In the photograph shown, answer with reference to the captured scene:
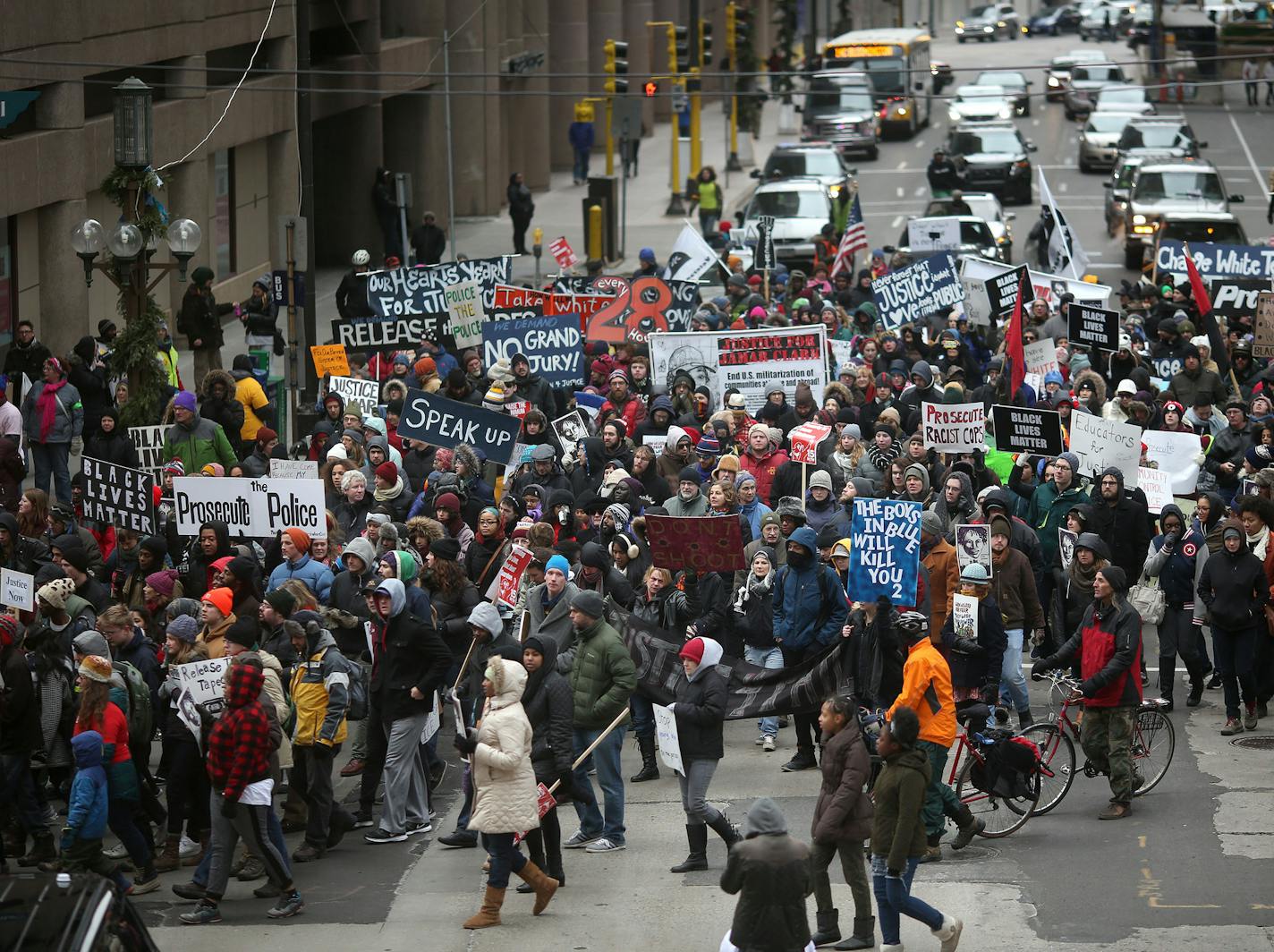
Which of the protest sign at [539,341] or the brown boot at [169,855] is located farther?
the protest sign at [539,341]

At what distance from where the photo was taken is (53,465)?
18.7m

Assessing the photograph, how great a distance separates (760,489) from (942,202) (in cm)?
1886

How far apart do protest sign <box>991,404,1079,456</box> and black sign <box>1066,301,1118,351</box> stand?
14.5ft

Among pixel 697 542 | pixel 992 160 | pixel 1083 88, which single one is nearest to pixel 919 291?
pixel 697 542

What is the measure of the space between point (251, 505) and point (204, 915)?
4.27m

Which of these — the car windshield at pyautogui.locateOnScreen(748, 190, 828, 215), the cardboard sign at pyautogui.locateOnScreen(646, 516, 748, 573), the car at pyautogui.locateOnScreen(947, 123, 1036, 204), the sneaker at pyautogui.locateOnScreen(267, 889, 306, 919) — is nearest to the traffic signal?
the car windshield at pyautogui.locateOnScreen(748, 190, 828, 215)

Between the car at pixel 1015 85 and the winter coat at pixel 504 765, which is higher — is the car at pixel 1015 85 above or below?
above

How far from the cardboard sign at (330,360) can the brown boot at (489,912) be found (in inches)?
404

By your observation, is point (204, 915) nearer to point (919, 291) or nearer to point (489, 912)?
point (489, 912)

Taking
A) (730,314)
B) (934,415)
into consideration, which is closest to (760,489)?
(934,415)

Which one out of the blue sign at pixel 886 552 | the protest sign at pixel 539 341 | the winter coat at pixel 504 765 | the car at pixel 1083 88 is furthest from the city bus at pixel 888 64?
A: the winter coat at pixel 504 765

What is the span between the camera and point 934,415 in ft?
54.1

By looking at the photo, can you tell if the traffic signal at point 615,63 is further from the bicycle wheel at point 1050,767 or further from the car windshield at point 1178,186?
the bicycle wheel at point 1050,767

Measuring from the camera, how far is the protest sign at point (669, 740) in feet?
36.1
